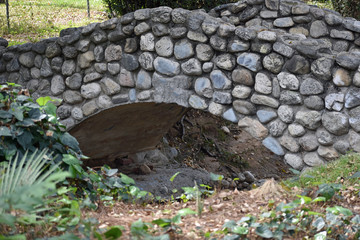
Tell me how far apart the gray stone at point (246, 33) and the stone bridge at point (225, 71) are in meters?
0.01

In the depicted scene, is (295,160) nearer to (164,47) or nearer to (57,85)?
(164,47)

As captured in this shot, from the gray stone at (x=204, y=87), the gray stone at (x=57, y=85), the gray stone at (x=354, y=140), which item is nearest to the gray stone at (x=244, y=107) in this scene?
the gray stone at (x=204, y=87)

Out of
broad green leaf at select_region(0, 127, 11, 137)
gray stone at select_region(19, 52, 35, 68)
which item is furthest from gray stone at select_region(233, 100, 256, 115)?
gray stone at select_region(19, 52, 35, 68)

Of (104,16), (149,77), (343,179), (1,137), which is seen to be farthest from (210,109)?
(104,16)

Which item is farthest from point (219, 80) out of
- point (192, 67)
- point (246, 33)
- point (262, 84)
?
point (246, 33)

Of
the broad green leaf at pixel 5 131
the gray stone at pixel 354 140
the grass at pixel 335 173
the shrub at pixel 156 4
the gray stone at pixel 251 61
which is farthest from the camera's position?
the shrub at pixel 156 4

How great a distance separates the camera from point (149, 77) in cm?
626

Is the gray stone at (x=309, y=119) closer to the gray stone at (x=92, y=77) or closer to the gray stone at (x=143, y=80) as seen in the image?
the gray stone at (x=143, y=80)

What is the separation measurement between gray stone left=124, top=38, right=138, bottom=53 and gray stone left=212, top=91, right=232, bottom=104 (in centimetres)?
117

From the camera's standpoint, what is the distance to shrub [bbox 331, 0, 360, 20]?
477 inches

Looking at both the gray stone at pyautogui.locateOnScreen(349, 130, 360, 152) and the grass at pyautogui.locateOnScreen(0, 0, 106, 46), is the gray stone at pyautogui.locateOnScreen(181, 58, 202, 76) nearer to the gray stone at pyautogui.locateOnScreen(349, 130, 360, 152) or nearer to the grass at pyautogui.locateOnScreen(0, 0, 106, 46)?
the gray stone at pyautogui.locateOnScreen(349, 130, 360, 152)

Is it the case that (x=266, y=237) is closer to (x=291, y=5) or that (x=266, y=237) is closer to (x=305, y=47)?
(x=305, y=47)

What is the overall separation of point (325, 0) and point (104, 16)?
6.18m

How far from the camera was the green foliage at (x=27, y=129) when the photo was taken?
365cm
